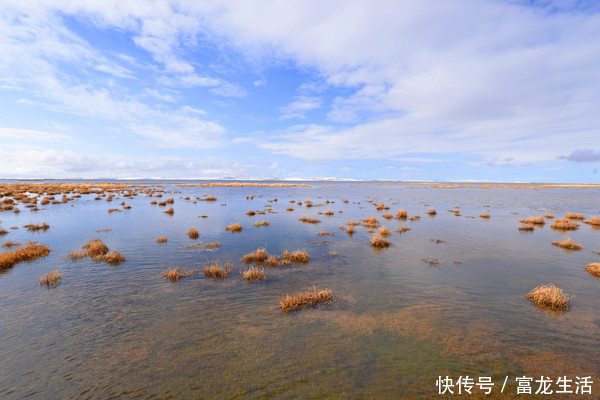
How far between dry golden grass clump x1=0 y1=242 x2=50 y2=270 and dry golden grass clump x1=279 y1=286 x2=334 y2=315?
15144 millimetres

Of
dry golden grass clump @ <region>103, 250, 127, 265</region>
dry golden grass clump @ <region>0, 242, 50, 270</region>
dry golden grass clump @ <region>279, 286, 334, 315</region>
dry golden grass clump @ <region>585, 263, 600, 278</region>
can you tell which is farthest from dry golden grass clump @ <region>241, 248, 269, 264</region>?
dry golden grass clump @ <region>585, 263, 600, 278</region>

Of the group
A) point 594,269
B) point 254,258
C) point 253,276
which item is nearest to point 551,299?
point 594,269

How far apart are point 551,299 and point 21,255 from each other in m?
26.2

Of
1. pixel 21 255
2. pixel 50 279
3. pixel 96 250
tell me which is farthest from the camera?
pixel 96 250

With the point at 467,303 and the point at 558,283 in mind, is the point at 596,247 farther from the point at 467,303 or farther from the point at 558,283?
the point at 467,303

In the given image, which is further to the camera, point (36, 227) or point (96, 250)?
point (36, 227)

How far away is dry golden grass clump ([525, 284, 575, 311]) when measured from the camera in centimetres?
959

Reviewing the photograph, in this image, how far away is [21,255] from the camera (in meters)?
14.2

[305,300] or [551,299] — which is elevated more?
[551,299]

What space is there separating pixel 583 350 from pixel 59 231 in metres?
32.9

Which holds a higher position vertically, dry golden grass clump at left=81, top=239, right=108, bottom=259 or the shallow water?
dry golden grass clump at left=81, top=239, right=108, bottom=259

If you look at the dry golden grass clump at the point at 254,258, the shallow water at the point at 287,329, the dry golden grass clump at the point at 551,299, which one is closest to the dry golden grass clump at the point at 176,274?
the shallow water at the point at 287,329

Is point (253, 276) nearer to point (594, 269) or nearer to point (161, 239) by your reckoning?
point (161, 239)

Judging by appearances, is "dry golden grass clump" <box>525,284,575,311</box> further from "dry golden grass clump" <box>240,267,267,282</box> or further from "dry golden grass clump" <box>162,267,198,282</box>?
"dry golden grass clump" <box>162,267,198,282</box>
